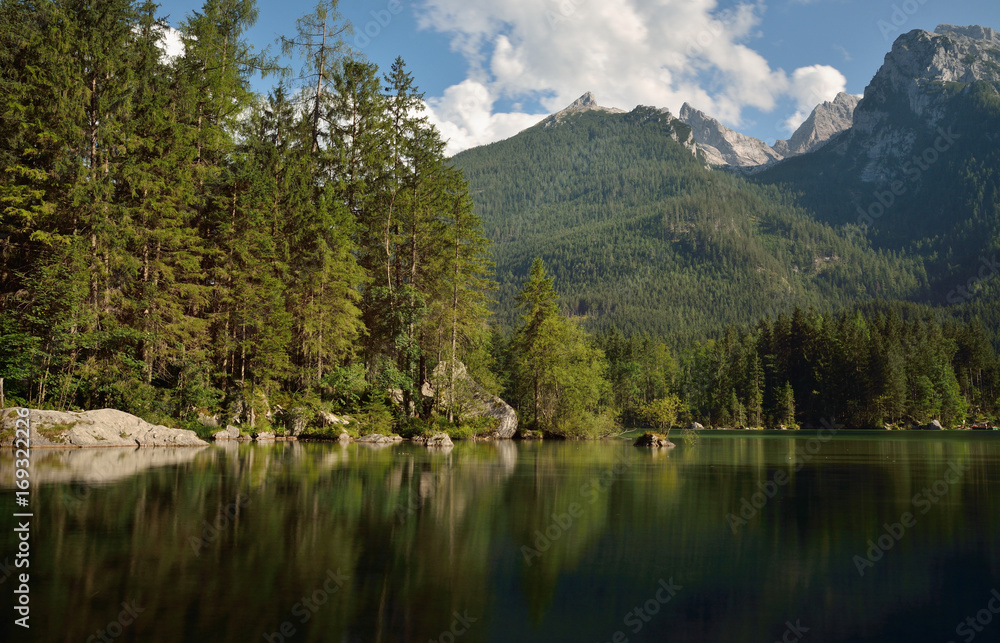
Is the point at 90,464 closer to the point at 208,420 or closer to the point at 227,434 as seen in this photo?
the point at 227,434

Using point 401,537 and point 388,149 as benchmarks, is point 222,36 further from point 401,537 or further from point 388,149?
point 401,537

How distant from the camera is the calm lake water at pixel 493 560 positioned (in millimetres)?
6297

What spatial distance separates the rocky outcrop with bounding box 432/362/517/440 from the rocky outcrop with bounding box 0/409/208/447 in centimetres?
1644

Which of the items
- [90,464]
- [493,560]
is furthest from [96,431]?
A: [493,560]

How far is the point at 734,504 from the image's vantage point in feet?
47.3

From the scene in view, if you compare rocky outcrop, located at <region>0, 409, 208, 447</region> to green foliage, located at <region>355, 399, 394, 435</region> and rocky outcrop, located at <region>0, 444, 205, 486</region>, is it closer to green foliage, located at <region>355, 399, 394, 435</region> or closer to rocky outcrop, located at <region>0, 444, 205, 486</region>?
rocky outcrop, located at <region>0, 444, 205, 486</region>

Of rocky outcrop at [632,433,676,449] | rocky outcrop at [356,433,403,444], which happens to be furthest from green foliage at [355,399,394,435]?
rocky outcrop at [632,433,676,449]

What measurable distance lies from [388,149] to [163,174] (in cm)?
1602

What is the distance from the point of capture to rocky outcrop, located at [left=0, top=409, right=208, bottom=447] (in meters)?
25.3

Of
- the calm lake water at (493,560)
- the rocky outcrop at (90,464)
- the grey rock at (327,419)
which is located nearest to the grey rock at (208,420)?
the grey rock at (327,419)

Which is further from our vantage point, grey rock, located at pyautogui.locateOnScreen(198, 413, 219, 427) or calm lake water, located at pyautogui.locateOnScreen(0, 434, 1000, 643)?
grey rock, located at pyautogui.locateOnScreen(198, 413, 219, 427)

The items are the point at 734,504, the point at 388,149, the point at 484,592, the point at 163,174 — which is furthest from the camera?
the point at 388,149

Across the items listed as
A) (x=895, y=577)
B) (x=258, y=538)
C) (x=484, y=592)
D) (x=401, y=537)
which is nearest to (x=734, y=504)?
(x=895, y=577)

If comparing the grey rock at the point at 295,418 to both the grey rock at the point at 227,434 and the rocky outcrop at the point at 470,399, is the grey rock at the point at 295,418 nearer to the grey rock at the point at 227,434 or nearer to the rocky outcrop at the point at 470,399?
the grey rock at the point at 227,434
